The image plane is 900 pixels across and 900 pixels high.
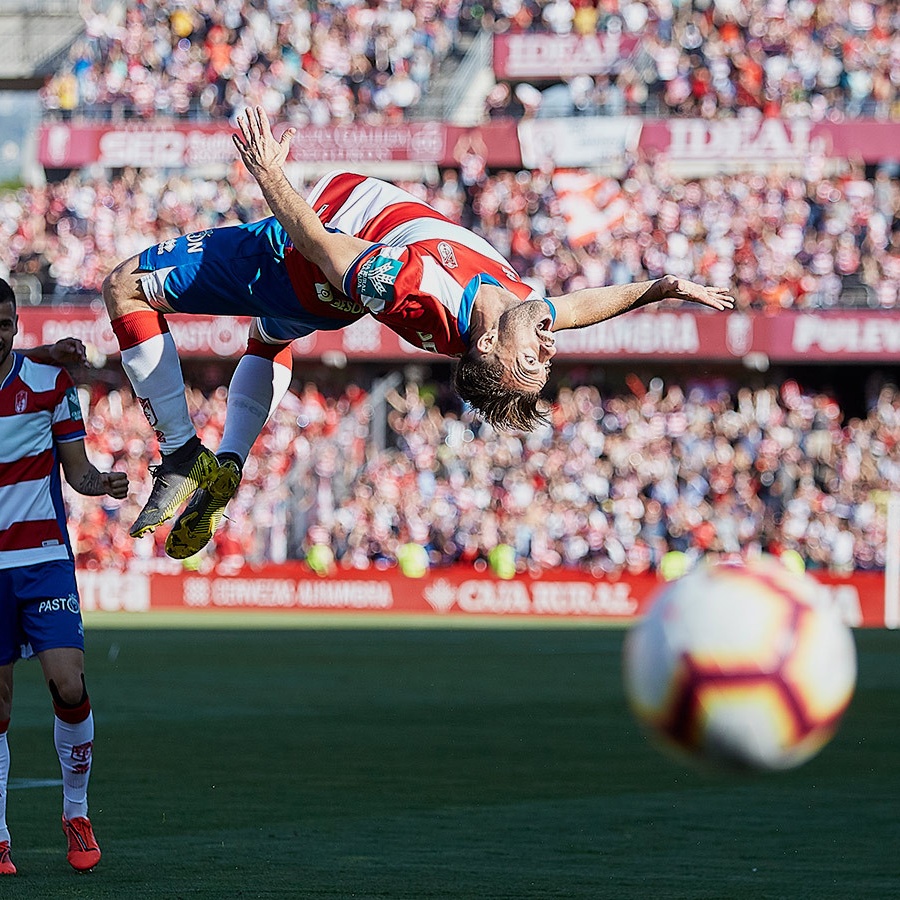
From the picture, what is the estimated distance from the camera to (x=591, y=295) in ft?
22.6

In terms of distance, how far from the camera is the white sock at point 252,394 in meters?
7.70

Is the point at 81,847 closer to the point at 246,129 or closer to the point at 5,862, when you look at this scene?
the point at 5,862

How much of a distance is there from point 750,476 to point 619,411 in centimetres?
266

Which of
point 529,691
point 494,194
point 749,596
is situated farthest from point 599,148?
point 749,596

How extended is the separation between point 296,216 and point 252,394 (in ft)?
5.31

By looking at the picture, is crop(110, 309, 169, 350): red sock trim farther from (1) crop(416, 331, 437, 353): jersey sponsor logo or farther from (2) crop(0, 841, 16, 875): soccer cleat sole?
(2) crop(0, 841, 16, 875): soccer cleat sole

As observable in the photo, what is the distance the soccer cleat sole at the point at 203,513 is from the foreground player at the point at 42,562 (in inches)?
18.4

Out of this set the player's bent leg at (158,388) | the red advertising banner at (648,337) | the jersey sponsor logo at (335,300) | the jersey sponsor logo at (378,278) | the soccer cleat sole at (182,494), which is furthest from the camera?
the red advertising banner at (648,337)

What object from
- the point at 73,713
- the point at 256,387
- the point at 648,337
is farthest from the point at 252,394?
the point at 648,337

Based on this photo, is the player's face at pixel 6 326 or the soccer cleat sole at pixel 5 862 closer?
the soccer cleat sole at pixel 5 862

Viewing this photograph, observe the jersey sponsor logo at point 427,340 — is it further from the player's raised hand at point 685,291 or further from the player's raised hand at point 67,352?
the player's raised hand at point 67,352

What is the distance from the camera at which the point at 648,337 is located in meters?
29.4

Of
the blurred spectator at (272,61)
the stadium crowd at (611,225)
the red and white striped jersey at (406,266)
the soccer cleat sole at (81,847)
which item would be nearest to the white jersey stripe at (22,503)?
the soccer cleat sole at (81,847)

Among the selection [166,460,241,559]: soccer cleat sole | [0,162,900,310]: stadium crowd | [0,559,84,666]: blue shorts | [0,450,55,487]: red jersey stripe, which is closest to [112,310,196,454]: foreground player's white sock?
[166,460,241,559]: soccer cleat sole
